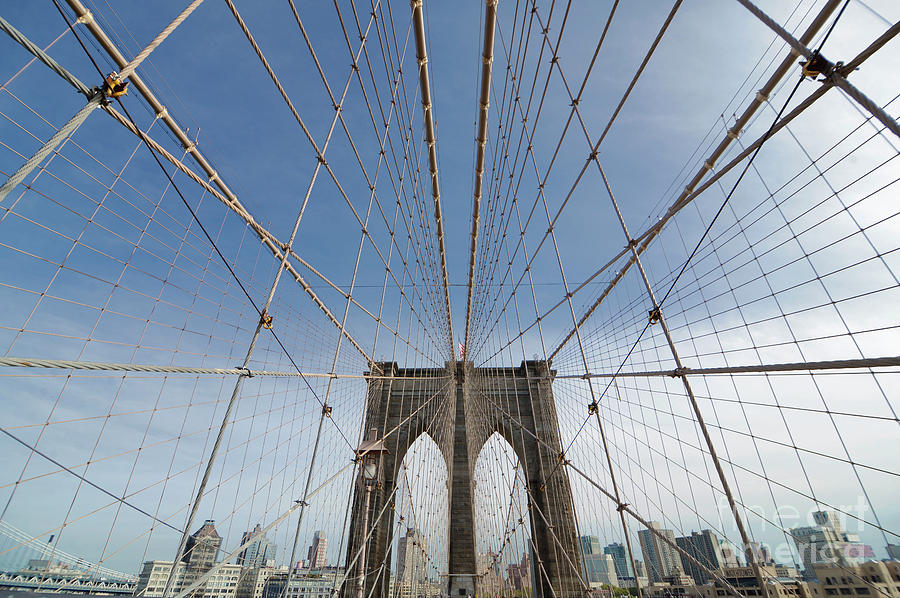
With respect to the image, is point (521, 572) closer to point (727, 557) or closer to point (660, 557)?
point (660, 557)

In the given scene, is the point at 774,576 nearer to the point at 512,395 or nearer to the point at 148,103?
the point at 148,103

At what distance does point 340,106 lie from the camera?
14.9 ft

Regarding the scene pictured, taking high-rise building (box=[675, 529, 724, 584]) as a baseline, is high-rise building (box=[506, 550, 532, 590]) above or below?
below

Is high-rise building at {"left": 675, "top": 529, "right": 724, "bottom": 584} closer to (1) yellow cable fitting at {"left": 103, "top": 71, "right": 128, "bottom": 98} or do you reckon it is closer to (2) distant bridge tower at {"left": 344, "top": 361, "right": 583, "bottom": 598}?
(1) yellow cable fitting at {"left": 103, "top": 71, "right": 128, "bottom": 98}

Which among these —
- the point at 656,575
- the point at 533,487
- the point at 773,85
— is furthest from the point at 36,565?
the point at 533,487

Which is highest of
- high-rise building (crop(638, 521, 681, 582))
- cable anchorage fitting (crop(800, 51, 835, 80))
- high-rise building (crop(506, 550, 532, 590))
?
cable anchorage fitting (crop(800, 51, 835, 80))

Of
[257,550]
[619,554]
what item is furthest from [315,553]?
[619,554]

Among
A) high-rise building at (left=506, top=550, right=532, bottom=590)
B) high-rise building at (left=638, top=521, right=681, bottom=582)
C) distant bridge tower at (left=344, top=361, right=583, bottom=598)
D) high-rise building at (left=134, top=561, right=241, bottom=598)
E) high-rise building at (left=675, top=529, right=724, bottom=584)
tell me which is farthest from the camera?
distant bridge tower at (left=344, top=361, right=583, bottom=598)

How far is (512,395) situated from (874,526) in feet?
→ 62.9

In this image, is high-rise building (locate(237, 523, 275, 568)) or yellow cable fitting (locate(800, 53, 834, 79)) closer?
yellow cable fitting (locate(800, 53, 834, 79))

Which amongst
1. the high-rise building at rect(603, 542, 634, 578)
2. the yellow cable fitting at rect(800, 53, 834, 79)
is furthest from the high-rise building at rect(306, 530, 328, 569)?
the yellow cable fitting at rect(800, 53, 834, 79)

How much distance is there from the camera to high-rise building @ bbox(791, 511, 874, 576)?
2.27 metres

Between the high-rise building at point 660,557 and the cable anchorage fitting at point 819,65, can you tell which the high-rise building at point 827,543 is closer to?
the high-rise building at point 660,557

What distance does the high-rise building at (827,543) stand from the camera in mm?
2270
